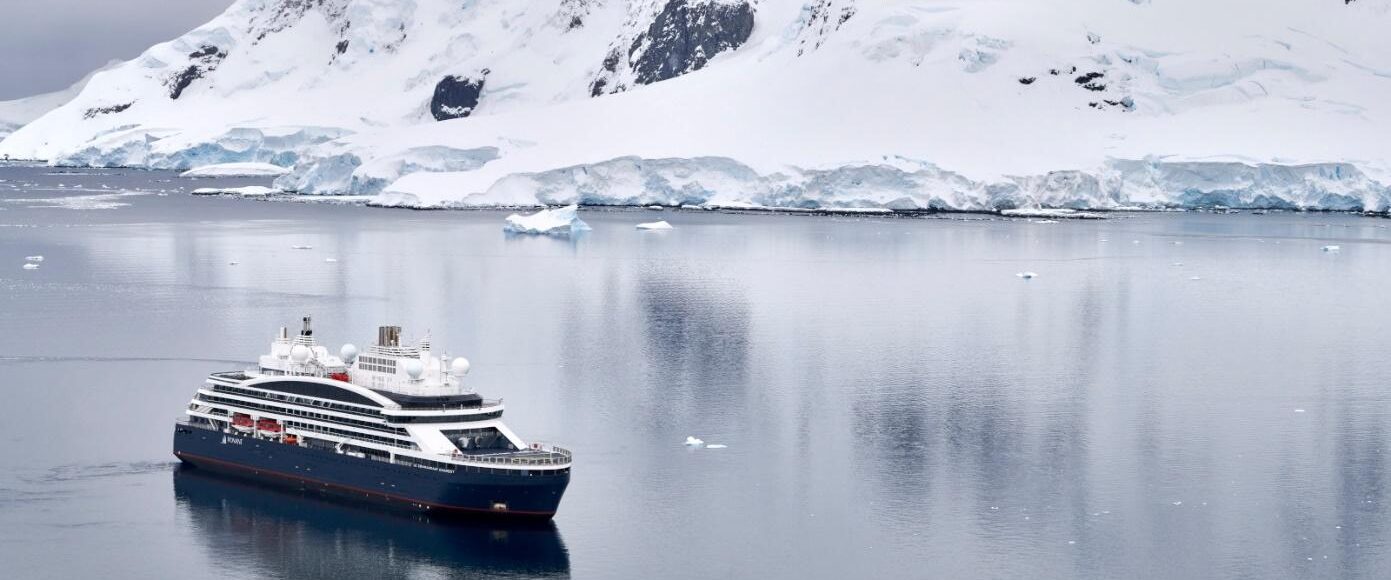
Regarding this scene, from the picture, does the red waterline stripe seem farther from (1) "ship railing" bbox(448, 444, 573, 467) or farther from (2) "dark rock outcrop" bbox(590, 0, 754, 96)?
(2) "dark rock outcrop" bbox(590, 0, 754, 96)

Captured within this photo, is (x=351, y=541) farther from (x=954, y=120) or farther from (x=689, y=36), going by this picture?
(x=689, y=36)

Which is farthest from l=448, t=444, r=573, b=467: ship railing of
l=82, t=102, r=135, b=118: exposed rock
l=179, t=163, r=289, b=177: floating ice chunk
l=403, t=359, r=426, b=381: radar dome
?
l=82, t=102, r=135, b=118: exposed rock

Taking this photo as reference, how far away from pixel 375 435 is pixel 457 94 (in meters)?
121

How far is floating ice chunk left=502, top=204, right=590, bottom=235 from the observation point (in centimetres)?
7494

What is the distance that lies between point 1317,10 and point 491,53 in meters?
71.2

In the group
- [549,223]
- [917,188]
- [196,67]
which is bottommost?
[549,223]

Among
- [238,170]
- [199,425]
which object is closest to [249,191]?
[238,170]

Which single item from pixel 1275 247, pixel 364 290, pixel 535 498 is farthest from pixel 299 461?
pixel 1275 247

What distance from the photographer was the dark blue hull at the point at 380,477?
2572 cm

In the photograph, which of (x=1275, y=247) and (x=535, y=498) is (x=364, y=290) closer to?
(x=535, y=498)

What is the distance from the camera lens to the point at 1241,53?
100 meters

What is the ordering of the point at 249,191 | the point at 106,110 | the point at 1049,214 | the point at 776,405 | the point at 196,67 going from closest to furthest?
the point at 776,405 < the point at 1049,214 < the point at 249,191 < the point at 196,67 < the point at 106,110

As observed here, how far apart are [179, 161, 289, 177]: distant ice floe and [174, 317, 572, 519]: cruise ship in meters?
112

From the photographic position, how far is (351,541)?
82.7ft
